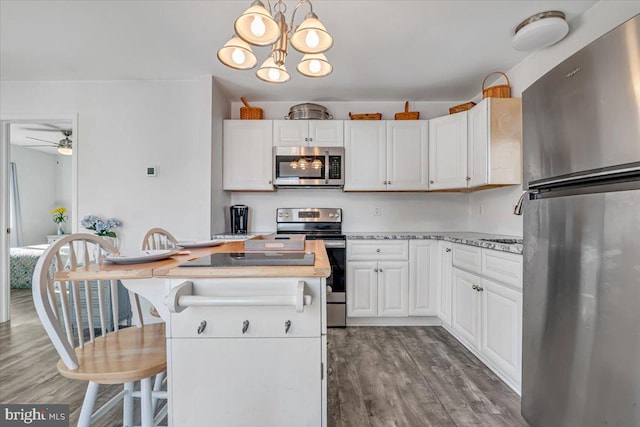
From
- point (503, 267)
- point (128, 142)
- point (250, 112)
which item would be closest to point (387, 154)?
point (250, 112)

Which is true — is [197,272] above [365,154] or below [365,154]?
below

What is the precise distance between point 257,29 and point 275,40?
0.08 meters

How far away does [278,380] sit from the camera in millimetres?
999

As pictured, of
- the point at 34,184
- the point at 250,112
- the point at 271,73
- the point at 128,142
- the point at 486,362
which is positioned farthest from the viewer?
the point at 34,184

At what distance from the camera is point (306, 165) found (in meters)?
3.03

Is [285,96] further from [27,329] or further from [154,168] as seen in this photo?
[27,329]

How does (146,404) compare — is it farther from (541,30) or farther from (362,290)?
(541,30)

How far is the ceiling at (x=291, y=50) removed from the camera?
1837 mm

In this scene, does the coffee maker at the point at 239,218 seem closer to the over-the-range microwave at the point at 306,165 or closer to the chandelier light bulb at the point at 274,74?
the over-the-range microwave at the point at 306,165

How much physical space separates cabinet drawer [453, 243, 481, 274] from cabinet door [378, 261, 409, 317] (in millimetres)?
479

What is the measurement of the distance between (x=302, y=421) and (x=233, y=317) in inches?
16.5

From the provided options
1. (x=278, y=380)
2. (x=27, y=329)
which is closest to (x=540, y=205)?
(x=278, y=380)

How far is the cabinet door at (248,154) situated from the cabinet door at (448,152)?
5.38 ft

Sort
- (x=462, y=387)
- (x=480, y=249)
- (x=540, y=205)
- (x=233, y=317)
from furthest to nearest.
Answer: (x=480, y=249) < (x=462, y=387) < (x=540, y=205) < (x=233, y=317)
